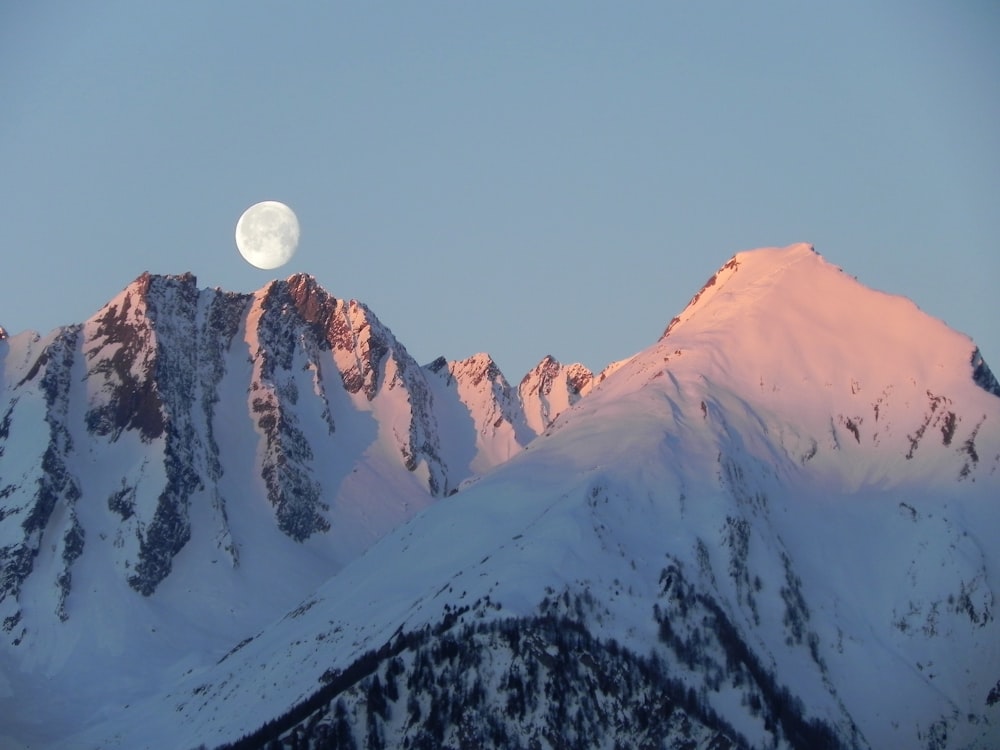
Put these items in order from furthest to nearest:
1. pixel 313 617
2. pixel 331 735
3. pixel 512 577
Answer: pixel 313 617
pixel 512 577
pixel 331 735

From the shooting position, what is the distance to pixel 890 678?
618 ft

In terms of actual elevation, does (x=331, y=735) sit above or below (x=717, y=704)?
above

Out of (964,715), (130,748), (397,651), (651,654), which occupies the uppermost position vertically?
(130,748)

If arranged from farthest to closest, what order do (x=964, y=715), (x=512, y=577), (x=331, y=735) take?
(x=964, y=715) < (x=512, y=577) < (x=331, y=735)

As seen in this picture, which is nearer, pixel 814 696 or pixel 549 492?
pixel 814 696

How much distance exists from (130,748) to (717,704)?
63.3m

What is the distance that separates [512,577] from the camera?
170250 mm

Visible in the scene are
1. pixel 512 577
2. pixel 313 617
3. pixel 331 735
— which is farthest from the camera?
pixel 313 617

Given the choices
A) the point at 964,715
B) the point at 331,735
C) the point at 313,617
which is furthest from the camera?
the point at 313,617

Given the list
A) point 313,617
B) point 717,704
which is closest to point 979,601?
point 717,704

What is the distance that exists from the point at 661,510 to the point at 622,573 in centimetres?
1608

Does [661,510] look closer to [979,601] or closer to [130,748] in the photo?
[979,601]

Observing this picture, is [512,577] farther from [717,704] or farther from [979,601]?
[979,601]

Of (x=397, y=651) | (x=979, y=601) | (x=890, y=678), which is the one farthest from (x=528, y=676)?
(x=979, y=601)
